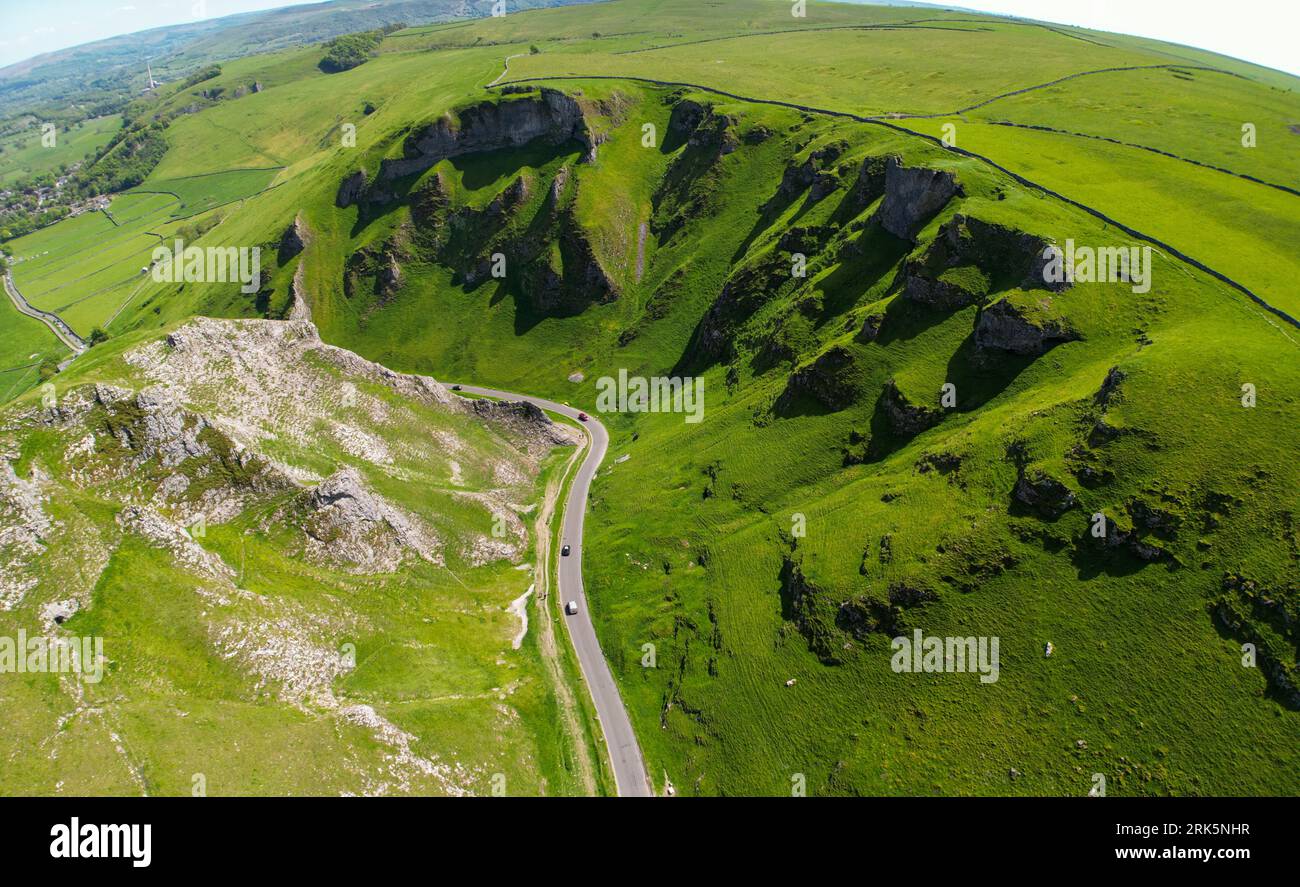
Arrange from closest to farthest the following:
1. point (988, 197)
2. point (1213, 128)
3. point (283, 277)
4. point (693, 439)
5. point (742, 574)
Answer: point (742, 574) → point (988, 197) → point (693, 439) → point (1213, 128) → point (283, 277)

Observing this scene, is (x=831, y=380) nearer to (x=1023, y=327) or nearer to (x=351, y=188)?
(x=1023, y=327)

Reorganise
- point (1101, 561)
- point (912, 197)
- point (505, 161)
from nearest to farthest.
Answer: point (1101, 561)
point (912, 197)
point (505, 161)

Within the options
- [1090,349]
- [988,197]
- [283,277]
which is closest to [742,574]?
[1090,349]

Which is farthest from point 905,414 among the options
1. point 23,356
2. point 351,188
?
point 23,356

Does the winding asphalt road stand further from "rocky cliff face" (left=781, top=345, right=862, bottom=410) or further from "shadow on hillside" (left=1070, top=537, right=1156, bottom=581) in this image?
"shadow on hillside" (left=1070, top=537, right=1156, bottom=581)

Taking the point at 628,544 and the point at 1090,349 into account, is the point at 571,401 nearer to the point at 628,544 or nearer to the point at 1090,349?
the point at 628,544

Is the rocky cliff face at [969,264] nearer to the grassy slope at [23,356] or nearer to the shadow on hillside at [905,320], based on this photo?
the shadow on hillside at [905,320]
